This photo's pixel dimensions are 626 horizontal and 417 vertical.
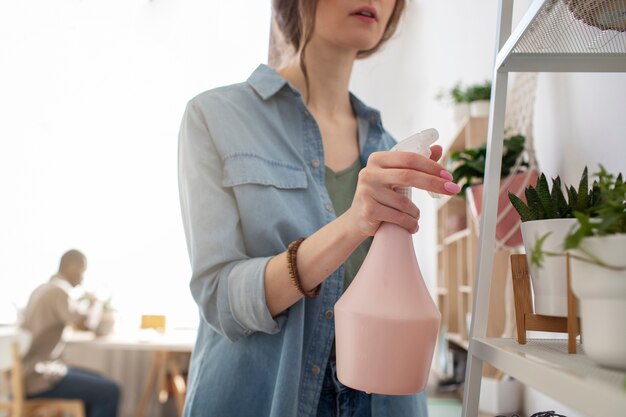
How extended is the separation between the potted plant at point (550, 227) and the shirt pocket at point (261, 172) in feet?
1.18

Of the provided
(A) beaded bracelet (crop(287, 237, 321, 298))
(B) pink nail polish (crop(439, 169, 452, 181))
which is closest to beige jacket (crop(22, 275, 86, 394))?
(A) beaded bracelet (crop(287, 237, 321, 298))

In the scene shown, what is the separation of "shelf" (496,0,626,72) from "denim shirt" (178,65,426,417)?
13.1 inches

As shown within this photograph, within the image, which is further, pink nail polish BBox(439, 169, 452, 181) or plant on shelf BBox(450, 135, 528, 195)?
plant on shelf BBox(450, 135, 528, 195)

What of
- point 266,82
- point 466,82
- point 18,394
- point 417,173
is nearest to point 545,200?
point 417,173

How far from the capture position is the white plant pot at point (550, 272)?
403 millimetres

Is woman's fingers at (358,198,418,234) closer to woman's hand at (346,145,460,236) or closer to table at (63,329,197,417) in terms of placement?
woman's hand at (346,145,460,236)

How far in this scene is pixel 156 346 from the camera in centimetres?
298

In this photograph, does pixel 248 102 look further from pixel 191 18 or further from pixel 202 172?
pixel 191 18

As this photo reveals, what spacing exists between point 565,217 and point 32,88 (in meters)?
4.13

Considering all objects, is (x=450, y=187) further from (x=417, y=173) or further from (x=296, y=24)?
(x=296, y=24)

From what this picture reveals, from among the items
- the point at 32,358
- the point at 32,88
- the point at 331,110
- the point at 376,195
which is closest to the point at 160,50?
the point at 32,88

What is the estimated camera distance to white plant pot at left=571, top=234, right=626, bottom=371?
11.2 inches

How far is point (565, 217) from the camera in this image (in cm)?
42

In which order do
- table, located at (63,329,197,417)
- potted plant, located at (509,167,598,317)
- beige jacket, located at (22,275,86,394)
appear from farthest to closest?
table, located at (63,329,197,417) → beige jacket, located at (22,275,86,394) → potted plant, located at (509,167,598,317)
